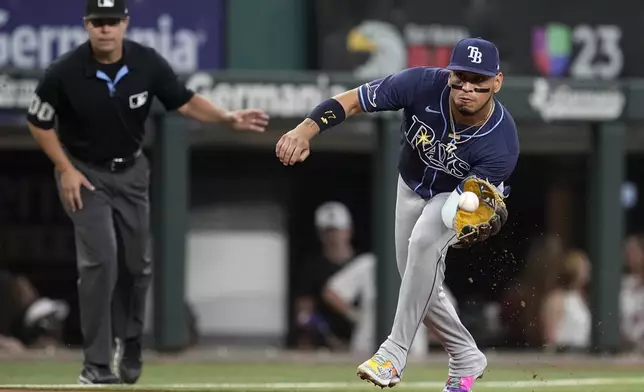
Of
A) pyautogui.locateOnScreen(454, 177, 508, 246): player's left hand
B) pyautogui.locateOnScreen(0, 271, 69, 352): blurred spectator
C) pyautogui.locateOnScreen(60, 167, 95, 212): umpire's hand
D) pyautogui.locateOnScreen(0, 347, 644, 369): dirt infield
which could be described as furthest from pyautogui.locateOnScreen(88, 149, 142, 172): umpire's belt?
pyautogui.locateOnScreen(0, 271, 69, 352): blurred spectator

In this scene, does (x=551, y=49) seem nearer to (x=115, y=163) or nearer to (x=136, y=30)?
(x=136, y=30)

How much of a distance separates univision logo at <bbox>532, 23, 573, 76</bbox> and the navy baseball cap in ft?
17.9

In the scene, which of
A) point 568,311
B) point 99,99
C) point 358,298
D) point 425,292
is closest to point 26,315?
point 358,298

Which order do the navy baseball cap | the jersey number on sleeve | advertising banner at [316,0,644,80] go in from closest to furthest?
the navy baseball cap, the jersey number on sleeve, advertising banner at [316,0,644,80]

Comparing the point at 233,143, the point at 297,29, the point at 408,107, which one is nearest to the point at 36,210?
the point at 233,143

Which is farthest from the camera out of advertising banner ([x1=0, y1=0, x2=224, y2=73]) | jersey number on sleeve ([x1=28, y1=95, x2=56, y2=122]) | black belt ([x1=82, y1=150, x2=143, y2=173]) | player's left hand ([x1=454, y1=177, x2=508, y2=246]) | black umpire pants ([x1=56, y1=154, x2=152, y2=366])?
advertising banner ([x1=0, y1=0, x2=224, y2=73])

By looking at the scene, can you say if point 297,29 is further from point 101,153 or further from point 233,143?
point 101,153

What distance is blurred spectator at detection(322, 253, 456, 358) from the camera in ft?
39.2

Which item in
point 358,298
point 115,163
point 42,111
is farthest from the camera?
point 358,298

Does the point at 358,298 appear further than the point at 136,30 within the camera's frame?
Yes

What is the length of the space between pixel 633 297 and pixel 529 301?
31.7 inches

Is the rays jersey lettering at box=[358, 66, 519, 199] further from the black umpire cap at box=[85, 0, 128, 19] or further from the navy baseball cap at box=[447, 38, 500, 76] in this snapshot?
the black umpire cap at box=[85, 0, 128, 19]

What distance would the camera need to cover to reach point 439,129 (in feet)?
23.5

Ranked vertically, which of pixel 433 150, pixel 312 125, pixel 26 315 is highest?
pixel 312 125
